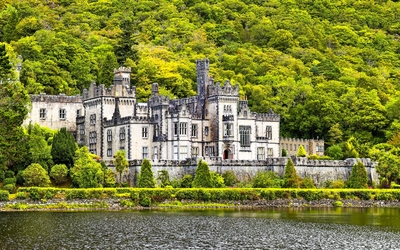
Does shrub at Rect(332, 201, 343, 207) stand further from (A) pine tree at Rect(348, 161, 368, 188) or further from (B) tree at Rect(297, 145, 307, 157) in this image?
(B) tree at Rect(297, 145, 307, 157)

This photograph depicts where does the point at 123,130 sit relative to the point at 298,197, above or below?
above

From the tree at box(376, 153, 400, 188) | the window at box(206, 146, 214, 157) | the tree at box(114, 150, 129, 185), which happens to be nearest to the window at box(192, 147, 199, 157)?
the window at box(206, 146, 214, 157)

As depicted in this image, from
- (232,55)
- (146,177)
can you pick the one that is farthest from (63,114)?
(232,55)

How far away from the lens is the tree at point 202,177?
9369 centimetres

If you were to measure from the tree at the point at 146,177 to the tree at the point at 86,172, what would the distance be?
3.71m

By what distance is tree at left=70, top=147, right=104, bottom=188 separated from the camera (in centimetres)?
9044

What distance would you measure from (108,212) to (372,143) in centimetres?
5279

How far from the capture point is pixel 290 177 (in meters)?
97.5

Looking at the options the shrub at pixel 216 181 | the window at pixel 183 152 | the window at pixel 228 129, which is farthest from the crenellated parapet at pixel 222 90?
the shrub at pixel 216 181

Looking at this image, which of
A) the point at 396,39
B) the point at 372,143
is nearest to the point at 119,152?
the point at 372,143

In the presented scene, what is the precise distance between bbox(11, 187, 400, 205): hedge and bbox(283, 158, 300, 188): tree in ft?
8.19

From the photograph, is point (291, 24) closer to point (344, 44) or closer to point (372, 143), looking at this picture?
point (344, 44)

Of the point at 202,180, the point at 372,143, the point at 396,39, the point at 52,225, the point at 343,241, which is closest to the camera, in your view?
the point at 343,241

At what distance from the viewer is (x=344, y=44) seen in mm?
189500
